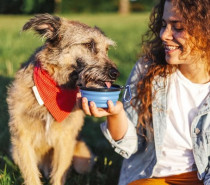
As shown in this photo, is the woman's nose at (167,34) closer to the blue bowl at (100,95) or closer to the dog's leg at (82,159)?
the blue bowl at (100,95)

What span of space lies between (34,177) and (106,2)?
48.2m

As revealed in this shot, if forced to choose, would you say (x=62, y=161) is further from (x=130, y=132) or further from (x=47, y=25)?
(x=47, y=25)

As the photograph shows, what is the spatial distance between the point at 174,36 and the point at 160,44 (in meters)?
0.47

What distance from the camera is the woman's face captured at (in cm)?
273

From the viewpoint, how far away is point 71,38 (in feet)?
10.8

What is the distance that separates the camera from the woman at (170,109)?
8.99 feet

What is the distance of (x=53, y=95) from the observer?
3.29 metres

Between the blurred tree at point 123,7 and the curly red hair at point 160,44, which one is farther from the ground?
the curly red hair at point 160,44

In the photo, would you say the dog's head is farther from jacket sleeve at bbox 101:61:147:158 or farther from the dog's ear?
jacket sleeve at bbox 101:61:147:158

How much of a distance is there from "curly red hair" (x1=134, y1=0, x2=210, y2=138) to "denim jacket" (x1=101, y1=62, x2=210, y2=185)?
0.22 feet

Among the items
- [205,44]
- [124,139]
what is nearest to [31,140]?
[124,139]

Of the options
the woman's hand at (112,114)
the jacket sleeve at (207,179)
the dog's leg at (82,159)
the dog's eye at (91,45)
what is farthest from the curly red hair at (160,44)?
the dog's leg at (82,159)

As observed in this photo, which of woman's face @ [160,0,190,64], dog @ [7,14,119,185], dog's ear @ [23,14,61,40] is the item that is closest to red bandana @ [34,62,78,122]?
dog @ [7,14,119,185]

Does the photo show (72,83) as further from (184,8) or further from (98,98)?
(184,8)
